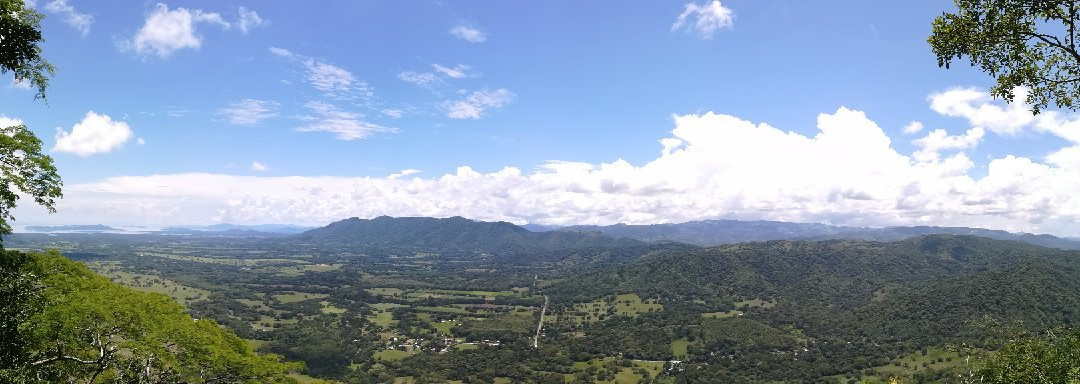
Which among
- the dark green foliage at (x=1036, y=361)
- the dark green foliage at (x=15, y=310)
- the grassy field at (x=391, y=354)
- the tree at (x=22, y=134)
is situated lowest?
the grassy field at (x=391, y=354)

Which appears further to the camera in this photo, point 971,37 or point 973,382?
point 973,382

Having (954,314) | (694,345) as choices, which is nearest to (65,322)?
(694,345)

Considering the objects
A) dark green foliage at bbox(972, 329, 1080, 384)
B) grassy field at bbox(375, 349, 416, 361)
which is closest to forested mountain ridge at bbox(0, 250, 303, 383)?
dark green foliage at bbox(972, 329, 1080, 384)

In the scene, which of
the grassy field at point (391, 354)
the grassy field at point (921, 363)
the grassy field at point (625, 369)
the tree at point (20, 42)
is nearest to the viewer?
the tree at point (20, 42)

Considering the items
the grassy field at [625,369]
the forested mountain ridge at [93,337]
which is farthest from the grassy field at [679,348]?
the forested mountain ridge at [93,337]

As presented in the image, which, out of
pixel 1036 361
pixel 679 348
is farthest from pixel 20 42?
pixel 679 348

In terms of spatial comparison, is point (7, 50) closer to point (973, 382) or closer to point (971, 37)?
point (971, 37)

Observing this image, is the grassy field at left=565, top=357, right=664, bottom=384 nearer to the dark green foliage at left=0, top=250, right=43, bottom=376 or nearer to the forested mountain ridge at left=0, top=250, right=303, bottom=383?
the forested mountain ridge at left=0, top=250, right=303, bottom=383

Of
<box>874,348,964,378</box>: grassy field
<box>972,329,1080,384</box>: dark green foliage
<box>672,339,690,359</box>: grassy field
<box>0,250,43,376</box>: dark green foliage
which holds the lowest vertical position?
<box>672,339,690,359</box>: grassy field

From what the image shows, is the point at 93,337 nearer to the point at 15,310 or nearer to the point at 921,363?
the point at 15,310

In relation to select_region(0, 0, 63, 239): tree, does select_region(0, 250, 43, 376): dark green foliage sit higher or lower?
lower

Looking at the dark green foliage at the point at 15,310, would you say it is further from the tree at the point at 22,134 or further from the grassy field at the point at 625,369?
the grassy field at the point at 625,369
